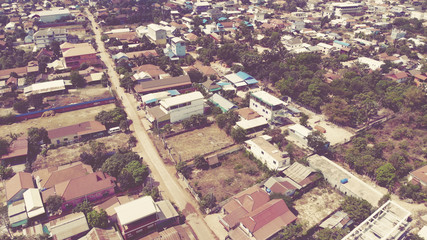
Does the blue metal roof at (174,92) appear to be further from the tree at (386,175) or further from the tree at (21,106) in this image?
the tree at (386,175)

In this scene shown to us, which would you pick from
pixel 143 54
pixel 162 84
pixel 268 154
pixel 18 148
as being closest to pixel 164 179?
pixel 268 154

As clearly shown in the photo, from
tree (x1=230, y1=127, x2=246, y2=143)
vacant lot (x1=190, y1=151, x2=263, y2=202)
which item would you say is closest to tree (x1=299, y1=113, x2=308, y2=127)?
tree (x1=230, y1=127, x2=246, y2=143)

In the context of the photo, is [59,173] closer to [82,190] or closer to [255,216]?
[82,190]

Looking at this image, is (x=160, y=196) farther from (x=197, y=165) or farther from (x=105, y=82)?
(x=105, y=82)

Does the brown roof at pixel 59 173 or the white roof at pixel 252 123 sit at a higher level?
the white roof at pixel 252 123

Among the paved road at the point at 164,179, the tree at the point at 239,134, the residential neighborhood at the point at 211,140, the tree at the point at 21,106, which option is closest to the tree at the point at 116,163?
the residential neighborhood at the point at 211,140

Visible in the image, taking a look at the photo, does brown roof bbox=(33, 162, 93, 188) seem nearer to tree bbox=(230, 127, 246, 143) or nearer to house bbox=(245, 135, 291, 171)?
tree bbox=(230, 127, 246, 143)
